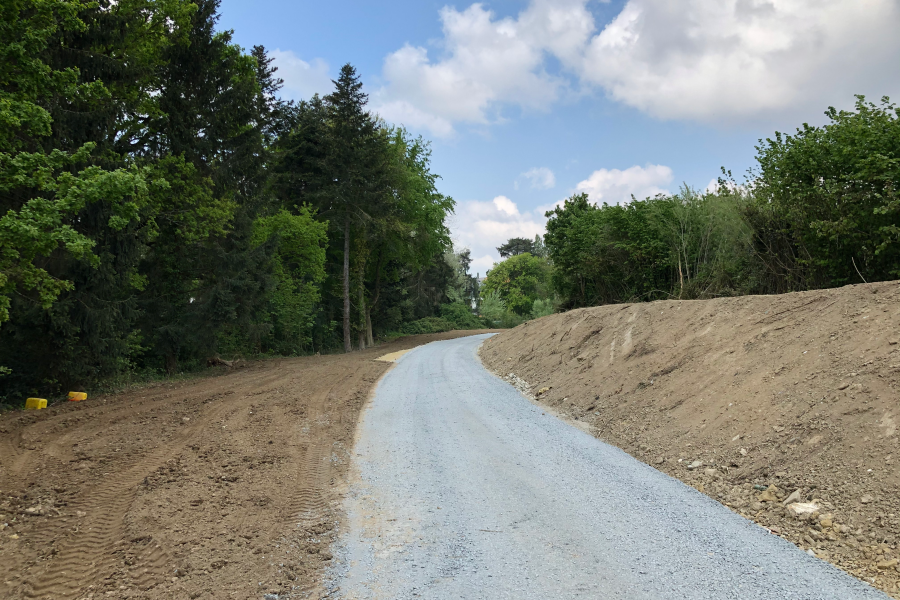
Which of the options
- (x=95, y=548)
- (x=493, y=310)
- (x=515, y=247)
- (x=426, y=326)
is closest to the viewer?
(x=95, y=548)

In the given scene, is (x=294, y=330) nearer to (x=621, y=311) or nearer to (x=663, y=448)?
(x=621, y=311)

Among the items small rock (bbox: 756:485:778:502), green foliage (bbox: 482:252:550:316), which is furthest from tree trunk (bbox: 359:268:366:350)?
green foliage (bbox: 482:252:550:316)

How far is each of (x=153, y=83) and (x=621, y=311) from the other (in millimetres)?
16430

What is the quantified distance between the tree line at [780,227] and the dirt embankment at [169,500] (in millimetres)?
10137

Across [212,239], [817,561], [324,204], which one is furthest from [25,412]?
[324,204]

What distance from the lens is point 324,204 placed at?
95.5 ft

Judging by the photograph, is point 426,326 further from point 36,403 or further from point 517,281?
point 36,403

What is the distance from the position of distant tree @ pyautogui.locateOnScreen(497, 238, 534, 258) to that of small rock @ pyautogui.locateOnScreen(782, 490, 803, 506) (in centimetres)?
8512

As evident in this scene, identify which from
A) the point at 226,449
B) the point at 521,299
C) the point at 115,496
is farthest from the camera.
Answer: the point at 521,299

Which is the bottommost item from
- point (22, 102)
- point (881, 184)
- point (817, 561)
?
point (817, 561)

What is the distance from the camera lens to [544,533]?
15.0ft

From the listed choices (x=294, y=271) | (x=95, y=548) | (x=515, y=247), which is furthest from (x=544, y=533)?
(x=515, y=247)

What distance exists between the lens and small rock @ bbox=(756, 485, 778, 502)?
16.3 ft

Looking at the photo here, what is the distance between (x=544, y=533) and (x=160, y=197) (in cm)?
1538
